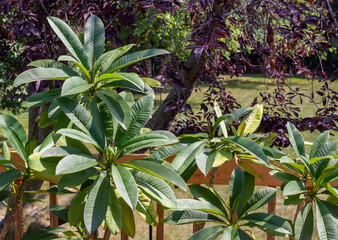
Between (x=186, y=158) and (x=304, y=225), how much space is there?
1.34 feet

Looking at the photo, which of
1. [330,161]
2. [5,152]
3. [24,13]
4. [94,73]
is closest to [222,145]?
[330,161]

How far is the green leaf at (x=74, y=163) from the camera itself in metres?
0.93

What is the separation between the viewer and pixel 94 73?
118cm

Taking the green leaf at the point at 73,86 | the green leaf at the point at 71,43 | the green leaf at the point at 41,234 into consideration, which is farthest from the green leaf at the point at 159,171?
the green leaf at the point at 41,234

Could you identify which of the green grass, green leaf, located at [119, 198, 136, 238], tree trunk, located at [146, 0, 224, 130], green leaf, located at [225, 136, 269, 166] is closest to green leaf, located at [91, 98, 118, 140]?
green leaf, located at [119, 198, 136, 238]

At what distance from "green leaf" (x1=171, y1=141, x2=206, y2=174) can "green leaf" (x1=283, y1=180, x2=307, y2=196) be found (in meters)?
0.27

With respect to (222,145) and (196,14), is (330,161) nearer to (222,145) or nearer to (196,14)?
(222,145)

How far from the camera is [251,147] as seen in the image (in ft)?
3.63

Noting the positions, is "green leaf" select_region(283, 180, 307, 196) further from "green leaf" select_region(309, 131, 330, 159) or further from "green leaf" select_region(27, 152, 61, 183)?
"green leaf" select_region(27, 152, 61, 183)

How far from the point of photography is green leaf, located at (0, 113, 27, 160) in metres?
1.23

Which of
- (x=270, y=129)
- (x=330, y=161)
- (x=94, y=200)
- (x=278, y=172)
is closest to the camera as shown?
(x=94, y=200)

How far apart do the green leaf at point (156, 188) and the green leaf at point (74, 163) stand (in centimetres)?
15

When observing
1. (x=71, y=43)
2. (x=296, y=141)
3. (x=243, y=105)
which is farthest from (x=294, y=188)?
(x=243, y=105)

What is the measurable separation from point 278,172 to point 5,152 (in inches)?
36.7
